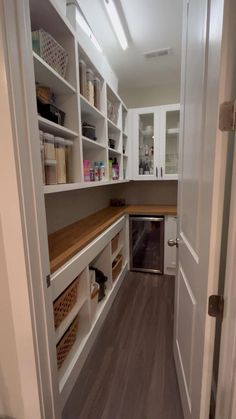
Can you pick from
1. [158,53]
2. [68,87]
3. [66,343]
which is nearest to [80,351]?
[66,343]

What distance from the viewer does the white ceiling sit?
1578 millimetres

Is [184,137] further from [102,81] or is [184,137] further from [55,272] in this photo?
[102,81]

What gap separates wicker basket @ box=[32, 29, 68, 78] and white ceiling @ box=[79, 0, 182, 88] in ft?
2.23

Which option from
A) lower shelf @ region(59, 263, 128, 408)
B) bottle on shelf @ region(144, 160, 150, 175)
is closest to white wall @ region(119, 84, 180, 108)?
bottle on shelf @ region(144, 160, 150, 175)

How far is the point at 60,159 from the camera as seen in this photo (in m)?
1.24

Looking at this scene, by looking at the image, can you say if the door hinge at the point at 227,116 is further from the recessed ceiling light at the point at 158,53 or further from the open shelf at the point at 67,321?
the recessed ceiling light at the point at 158,53

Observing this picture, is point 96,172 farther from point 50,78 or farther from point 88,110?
point 50,78

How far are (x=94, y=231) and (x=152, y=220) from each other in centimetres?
120

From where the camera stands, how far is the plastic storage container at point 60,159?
1.22m

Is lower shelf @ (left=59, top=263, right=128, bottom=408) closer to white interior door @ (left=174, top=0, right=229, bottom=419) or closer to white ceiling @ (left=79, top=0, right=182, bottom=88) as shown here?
white interior door @ (left=174, top=0, right=229, bottom=419)

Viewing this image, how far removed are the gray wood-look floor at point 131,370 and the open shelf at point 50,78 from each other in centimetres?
193

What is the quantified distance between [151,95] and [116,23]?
1459mm

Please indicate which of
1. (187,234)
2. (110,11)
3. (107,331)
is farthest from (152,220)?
(110,11)

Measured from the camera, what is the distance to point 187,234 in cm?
109
